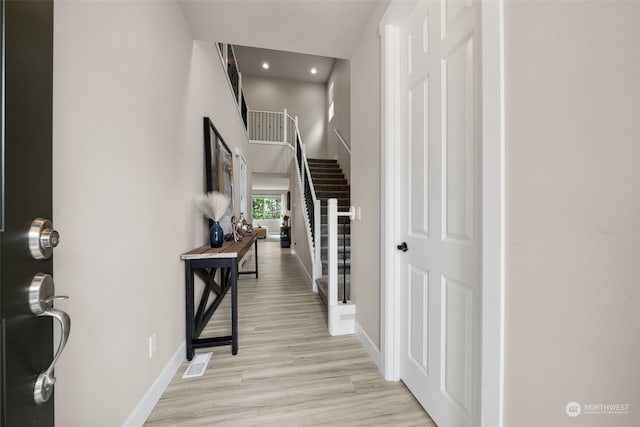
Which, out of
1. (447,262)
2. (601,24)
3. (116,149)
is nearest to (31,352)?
(116,149)

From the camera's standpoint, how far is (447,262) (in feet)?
4.00

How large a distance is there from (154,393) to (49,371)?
1181 millimetres

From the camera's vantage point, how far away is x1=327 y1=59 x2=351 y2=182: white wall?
6.00m

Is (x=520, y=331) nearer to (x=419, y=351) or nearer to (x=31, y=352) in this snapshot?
(x=419, y=351)

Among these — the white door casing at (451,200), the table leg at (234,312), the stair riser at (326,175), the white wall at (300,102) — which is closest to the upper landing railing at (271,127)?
the white wall at (300,102)

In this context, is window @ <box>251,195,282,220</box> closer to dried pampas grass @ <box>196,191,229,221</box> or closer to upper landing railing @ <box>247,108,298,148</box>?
upper landing railing @ <box>247,108,298,148</box>

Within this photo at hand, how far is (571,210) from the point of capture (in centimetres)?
68

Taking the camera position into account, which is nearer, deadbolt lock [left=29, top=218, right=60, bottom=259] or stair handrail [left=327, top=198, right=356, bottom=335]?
deadbolt lock [left=29, top=218, right=60, bottom=259]

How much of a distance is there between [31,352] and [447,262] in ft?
4.68

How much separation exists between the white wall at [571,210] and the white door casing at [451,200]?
0.16 ft

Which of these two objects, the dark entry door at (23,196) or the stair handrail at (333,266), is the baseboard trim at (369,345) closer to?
the stair handrail at (333,266)

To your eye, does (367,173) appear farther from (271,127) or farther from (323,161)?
(271,127)

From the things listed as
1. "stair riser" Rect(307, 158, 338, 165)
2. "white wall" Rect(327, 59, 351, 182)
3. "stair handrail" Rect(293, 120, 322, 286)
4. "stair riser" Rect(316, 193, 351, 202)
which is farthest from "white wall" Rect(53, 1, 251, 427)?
"stair riser" Rect(307, 158, 338, 165)

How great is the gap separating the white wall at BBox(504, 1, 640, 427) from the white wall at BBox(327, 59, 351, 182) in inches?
203
